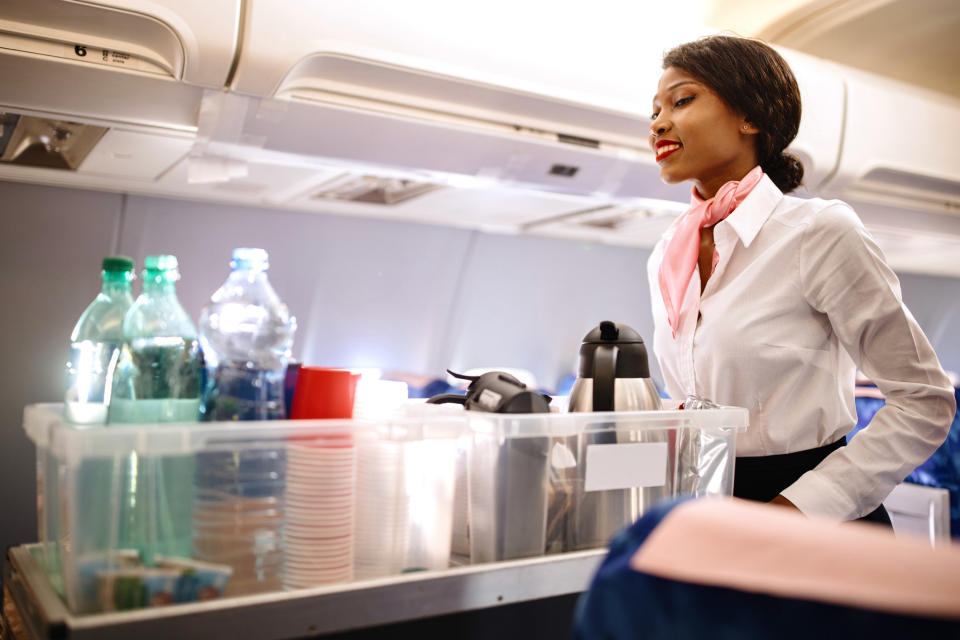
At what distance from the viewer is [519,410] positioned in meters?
1.10

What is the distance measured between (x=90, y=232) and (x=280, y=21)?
1.83m

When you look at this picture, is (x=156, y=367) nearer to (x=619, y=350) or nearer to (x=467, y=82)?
(x=619, y=350)

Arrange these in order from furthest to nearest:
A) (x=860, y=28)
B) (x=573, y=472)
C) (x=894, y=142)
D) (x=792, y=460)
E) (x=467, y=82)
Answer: (x=894, y=142)
(x=860, y=28)
(x=467, y=82)
(x=792, y=460)
(x=573, y=472)

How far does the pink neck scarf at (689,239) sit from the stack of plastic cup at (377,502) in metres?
0.80

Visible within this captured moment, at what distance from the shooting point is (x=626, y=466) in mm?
1164

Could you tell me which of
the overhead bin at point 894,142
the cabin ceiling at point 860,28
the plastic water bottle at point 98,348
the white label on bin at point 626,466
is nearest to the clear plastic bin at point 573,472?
the white label on bin at point 626,466

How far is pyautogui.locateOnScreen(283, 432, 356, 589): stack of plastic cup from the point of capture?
937 mm

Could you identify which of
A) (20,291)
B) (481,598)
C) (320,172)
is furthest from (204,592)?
(20,291)

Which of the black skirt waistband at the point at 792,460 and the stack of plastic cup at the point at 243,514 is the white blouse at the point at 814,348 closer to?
the black skirt waistband at the point at 792,460

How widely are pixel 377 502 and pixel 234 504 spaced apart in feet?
0.58

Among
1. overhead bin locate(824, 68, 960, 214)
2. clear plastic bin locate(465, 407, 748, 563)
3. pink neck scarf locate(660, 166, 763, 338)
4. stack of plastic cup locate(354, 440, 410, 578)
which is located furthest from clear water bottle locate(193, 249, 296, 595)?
overhead bin locate(824, 68, 960, 214)

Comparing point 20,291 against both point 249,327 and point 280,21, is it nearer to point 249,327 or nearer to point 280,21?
point 280,21

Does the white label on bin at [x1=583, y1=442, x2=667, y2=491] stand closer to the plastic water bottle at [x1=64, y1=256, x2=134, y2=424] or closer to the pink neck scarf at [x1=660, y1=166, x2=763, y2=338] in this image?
the pink neck scarf at [x1=660, y1=166, x2=763, y2=338]

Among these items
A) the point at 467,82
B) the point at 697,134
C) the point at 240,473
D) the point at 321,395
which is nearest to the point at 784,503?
the point at 697,134
